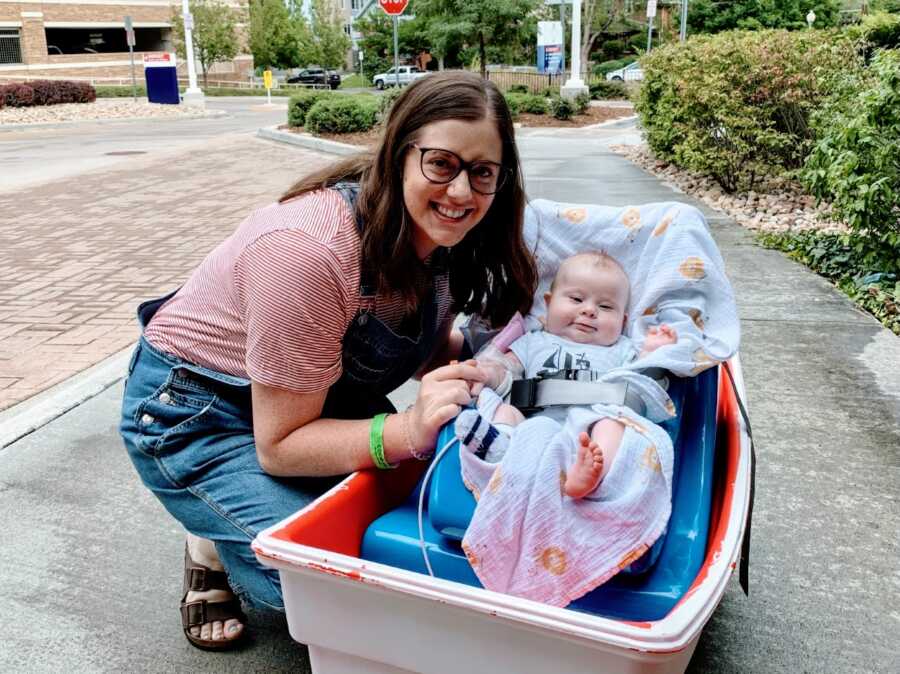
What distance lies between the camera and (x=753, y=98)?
8.03 metres

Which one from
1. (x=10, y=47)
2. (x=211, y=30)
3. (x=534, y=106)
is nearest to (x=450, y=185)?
(x=534, y=106)

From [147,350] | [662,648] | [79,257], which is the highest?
[147,350]

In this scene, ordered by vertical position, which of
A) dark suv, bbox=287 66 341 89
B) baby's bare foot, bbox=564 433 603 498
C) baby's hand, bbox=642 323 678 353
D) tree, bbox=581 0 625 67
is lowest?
baby's bare foot, bbox=564 433 603 498

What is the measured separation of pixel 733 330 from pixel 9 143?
1878 centimetres

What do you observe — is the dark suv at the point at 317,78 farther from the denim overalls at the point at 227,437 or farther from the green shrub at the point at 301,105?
the denim overalls at the point at 227,437

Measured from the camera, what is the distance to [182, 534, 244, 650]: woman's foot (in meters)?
2.15

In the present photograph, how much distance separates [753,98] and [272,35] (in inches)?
1845

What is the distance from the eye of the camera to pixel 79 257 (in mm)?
6973

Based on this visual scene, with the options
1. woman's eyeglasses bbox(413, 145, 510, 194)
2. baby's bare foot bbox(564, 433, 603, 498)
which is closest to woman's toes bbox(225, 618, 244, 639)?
baby's bare foot bbox(564, 433, 603, 498)

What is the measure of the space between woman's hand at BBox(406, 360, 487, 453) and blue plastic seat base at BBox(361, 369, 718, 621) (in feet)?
0.10

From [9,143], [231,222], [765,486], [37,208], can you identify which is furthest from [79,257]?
[9,143]

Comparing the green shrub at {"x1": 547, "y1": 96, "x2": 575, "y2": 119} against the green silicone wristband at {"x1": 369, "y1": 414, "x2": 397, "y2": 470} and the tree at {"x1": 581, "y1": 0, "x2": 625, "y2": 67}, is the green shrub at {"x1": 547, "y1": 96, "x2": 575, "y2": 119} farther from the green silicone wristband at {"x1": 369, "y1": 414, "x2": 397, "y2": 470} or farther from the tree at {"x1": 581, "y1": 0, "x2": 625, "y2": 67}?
the tree at {"x1": 581, "y1": 0, "x2": 625, "y2": 67}

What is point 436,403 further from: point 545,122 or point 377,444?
point 545,122

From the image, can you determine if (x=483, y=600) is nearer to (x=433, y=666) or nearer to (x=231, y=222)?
(x=433, y=666)
